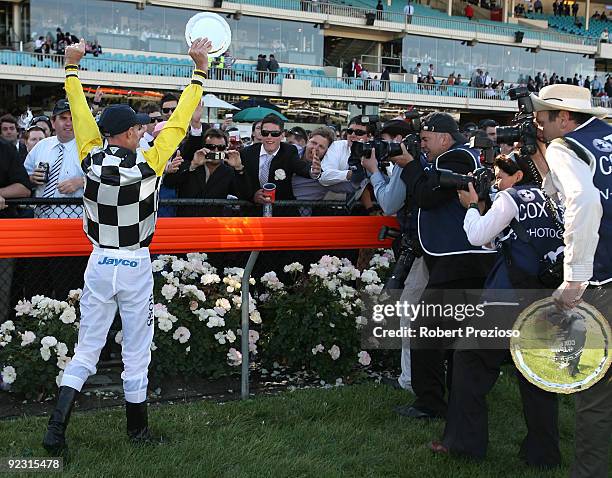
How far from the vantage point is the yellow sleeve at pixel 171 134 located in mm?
3930

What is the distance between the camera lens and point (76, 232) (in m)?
4.44

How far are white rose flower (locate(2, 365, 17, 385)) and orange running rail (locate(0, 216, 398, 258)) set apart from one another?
0.75 metres

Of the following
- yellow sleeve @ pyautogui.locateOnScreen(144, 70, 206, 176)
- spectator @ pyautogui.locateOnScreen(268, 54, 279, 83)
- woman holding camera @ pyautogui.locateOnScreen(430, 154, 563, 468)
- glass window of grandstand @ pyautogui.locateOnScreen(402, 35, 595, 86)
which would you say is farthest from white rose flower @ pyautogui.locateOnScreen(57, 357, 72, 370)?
glass window of grandstand @ pyautogui.locateOnScreen(402, 35, 595, 86)

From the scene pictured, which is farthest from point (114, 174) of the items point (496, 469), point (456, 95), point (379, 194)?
point (456, 95)

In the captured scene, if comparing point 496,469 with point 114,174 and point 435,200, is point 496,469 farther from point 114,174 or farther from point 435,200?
point 114,174

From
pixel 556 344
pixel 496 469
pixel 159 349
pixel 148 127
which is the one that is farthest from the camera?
pixel 148 127

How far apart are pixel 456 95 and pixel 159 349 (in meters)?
33.6

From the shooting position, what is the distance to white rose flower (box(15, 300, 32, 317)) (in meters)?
4.75

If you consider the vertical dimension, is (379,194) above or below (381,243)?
above

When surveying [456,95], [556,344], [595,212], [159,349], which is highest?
[456,95]

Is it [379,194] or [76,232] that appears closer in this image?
[76,232]

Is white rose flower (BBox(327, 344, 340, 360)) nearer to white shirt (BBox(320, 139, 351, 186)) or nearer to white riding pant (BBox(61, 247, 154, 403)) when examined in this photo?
white riding pant (BBox(61, 247, 154, 403))

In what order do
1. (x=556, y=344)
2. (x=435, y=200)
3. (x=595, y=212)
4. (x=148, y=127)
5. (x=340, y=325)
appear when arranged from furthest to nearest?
(x=148, y=127) < (x=340, y=325) < (x=435, y=200) < (x=556, y=344) < (x=595, y=212)

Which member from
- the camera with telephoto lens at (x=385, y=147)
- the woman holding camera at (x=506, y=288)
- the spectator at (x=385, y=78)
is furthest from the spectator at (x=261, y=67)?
the woman holding camera at (x=506, y=288)
